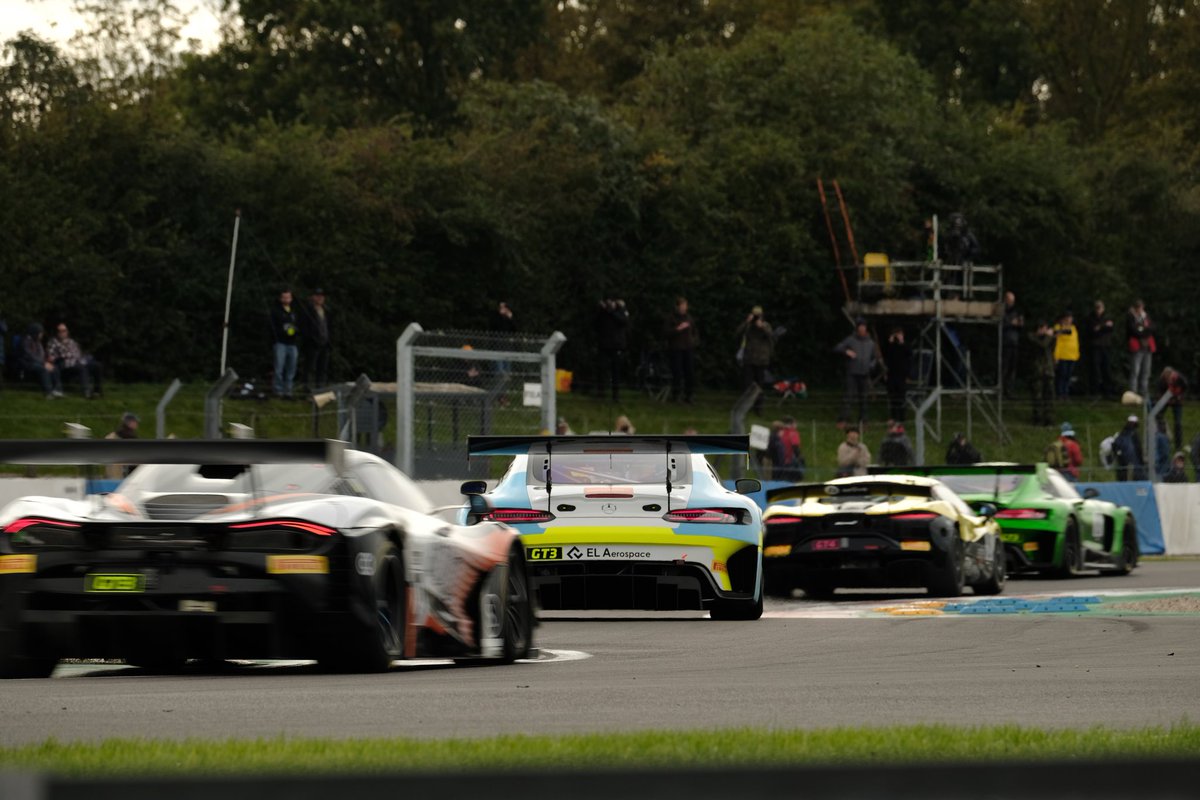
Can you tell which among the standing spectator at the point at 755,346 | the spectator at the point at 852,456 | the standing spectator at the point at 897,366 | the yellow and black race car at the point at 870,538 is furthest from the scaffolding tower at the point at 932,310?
the yellow and black race car at the point at 870,538

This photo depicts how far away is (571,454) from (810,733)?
31.1ft

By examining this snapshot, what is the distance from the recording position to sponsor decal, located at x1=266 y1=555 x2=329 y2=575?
33.7 ft

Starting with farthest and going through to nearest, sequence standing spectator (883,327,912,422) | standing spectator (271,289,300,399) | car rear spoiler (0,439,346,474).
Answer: standing spectator (883,327,912,422) < standing spectator (271,289,300,399) < car rear spoiler (0,439,346,474)

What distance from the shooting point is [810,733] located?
761 centimetres

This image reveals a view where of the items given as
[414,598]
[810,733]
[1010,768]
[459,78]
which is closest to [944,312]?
[459,78]

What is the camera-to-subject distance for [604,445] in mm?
16969

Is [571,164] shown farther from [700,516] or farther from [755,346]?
[700,516]

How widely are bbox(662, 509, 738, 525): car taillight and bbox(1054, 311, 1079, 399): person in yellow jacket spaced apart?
28.3m

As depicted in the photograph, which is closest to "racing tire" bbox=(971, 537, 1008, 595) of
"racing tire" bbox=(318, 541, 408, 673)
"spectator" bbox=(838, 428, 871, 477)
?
"spectator" bbox=(838, 428, 871, 477)

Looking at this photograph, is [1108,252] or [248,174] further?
[1108,252]

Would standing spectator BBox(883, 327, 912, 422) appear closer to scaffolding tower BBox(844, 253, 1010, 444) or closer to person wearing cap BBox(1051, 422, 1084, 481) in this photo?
scaffolding tower BBox(844, 253, 1010, 444)

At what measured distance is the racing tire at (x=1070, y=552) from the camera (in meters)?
24.6

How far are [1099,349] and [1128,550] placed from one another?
17.7 metres

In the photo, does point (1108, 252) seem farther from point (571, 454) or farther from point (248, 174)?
point (571, 454)
